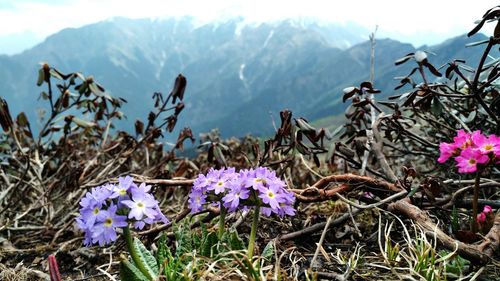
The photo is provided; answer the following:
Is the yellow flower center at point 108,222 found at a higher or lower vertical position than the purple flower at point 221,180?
lower

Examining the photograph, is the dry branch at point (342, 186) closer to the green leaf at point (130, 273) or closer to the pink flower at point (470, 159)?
the pink flower at point (470, 159)

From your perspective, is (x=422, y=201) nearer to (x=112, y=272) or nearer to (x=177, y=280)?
(x=177, y=280)

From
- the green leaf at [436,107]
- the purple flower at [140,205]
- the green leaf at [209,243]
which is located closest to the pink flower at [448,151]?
the green leaf at [436,107]

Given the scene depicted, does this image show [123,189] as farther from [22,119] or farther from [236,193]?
[22,119]

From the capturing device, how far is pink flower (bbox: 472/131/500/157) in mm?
1651

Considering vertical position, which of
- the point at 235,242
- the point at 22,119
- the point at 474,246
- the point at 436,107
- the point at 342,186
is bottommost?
the point at 474,246

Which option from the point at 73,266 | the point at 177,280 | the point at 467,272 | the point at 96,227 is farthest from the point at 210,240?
the point at 73,266

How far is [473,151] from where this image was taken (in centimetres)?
167

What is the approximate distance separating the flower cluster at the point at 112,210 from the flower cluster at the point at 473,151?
3.74 ft

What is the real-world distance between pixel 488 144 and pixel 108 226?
54.0 inches

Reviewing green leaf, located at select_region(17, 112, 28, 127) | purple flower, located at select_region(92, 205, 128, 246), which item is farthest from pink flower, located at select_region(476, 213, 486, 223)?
green leaf, located at select_region(17, 112, 28, 127)

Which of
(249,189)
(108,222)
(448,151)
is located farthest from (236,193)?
(448,151)

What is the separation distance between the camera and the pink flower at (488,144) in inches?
65.0

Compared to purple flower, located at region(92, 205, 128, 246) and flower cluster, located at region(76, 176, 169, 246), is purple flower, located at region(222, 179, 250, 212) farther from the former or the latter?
purple flower, located at region(92, 205, 128, 246)
